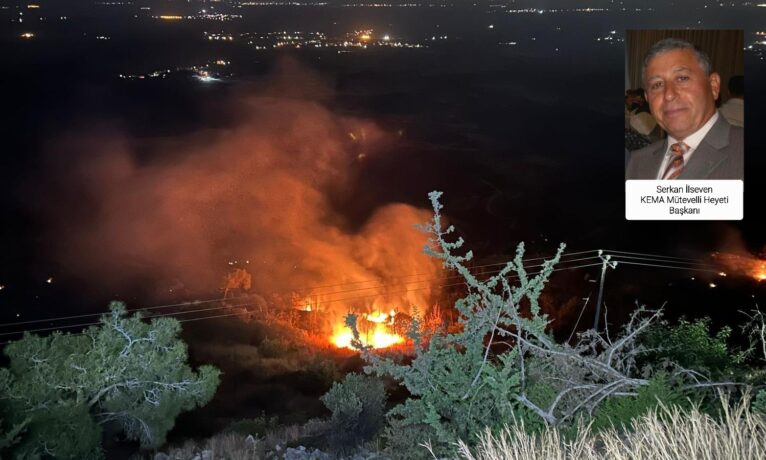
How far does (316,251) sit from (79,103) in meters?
32.7

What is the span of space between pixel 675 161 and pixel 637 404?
19.3 ft

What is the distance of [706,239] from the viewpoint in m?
41.3

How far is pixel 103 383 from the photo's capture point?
10.9 metres

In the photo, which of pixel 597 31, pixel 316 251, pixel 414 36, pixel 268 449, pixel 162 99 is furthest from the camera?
pixel 414 36

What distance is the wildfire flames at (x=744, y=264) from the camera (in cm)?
3462

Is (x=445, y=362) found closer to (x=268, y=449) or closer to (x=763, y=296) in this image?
(x=268, y=449)

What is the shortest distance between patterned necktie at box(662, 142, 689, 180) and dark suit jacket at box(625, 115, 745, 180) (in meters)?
0.07

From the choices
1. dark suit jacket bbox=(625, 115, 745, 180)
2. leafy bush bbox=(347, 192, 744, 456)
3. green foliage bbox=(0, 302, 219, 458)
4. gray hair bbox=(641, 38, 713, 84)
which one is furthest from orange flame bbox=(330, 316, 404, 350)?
leafy bush bbox=(347, 192, 744, 456)

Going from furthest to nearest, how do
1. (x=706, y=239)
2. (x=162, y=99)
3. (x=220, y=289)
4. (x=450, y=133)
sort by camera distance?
1. (x=162, y=99)
2. (x=450, y=133)
3. (x=706, y=239)
4. (x=220, y=289)

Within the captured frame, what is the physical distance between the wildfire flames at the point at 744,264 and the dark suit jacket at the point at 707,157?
2450cm

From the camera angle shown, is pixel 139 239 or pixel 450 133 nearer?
pixel 139 239

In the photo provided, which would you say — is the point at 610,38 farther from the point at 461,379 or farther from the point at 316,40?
the point at 461,379

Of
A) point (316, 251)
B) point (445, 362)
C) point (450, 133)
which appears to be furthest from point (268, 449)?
point (450, 133)

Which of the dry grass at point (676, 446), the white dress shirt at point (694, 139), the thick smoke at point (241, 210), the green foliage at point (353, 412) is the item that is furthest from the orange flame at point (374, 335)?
the dry grass at point (676, 446)
